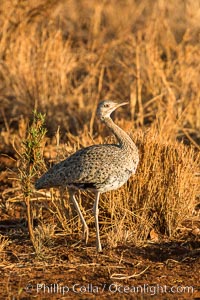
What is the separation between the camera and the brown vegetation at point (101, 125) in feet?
18.1

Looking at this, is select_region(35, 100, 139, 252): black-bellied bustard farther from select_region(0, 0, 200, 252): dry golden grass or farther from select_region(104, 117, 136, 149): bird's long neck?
select_region(0, 0, 200, 252): dry golden grass

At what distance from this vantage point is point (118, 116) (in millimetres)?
9055

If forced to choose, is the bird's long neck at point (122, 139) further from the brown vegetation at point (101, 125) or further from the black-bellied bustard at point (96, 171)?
the brown vegetation at point (101, 125)

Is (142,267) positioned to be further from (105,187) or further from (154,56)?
(154,56)

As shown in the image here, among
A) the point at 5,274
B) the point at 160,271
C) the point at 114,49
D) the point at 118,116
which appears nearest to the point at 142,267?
the point at 160,271

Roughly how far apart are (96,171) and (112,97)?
4279 mm

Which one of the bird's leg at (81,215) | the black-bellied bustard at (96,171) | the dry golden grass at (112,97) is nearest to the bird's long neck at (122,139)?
the black-bellied bustard at (96,171)

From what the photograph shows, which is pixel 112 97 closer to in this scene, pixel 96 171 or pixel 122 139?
pixel 122 139

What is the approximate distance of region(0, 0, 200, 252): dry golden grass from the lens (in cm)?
602

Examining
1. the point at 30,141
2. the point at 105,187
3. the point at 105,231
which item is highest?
the point at 30,141

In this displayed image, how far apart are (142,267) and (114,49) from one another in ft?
19.5

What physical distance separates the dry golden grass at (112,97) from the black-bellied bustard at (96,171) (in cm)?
39

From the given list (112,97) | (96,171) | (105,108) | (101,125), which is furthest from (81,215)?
(112,97)

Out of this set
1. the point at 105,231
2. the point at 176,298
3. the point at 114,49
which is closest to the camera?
the point at 176,298
